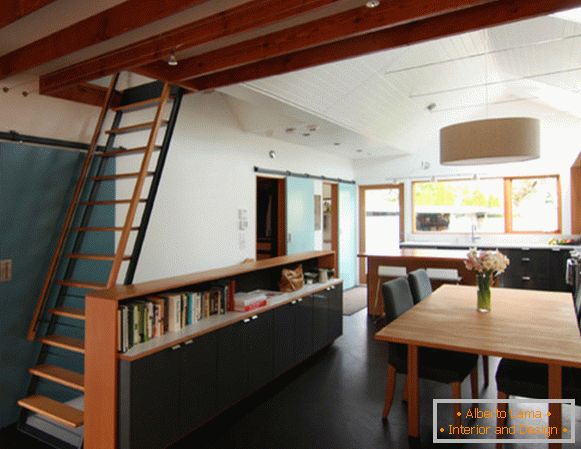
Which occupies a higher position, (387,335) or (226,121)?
(226,121)

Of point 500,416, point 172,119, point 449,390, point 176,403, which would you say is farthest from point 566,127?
point 176,403

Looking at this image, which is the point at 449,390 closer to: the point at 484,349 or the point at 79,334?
the point at 484,349

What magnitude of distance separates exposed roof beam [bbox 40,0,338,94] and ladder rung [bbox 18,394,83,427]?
7.52 feet

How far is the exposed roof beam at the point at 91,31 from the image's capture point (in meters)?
2.16

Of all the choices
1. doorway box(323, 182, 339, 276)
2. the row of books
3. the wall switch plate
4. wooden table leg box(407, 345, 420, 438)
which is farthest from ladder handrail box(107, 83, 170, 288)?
doorway box(323, 182, 339, 276)

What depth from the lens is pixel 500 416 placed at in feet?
8.64

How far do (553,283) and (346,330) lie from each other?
379 centimetres

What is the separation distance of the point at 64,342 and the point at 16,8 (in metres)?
2.11

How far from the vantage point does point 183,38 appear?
248 cm

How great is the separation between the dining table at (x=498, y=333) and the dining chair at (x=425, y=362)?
0.13 meters

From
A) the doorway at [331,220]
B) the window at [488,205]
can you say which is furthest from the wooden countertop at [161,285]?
the window at [488,205]

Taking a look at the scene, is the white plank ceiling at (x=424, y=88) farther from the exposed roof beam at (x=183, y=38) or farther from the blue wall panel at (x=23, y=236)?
the blue wall panel at (x=23, y=236)

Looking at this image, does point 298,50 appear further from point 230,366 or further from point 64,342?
point 64,342

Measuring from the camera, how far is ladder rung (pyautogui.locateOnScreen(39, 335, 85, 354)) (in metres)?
2.82
